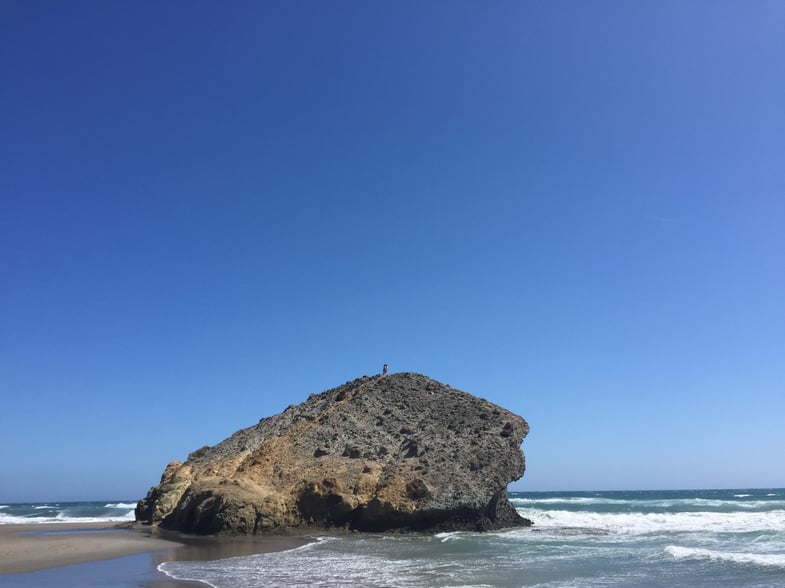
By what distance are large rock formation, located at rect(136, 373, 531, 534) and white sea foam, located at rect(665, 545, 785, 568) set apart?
29.4ft

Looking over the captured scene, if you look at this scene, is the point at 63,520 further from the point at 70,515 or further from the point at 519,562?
Answer: the point at 519,562

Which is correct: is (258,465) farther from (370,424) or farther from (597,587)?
(597,587)

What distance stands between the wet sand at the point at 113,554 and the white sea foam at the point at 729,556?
12.6 metres

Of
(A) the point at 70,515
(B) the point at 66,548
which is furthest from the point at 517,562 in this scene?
(A) the point at 70,515

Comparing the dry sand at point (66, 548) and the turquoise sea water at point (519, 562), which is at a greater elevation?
the dry sand at point (66, 548)

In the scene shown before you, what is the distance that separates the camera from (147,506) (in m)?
35.1

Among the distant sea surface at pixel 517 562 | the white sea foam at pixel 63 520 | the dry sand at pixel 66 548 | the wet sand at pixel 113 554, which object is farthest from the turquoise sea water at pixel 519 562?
the white sea foam at pixel 63 520

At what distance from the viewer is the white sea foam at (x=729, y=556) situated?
1719 centimetres

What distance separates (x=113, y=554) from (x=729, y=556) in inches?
753

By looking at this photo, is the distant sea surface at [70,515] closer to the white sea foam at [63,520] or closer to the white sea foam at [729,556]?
the white sea foam at [63,520]

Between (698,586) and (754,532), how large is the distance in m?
15.2

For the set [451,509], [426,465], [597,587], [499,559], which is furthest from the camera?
[426,465]

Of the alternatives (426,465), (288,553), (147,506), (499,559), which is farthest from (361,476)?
(147,506)

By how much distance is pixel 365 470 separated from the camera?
28.0m
